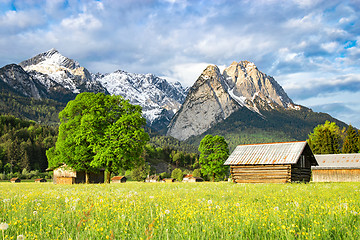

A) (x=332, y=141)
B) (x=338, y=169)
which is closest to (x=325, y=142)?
(x=332, y=141)

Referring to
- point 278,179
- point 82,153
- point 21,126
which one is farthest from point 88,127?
point 21,126

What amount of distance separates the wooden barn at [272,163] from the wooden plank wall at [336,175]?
656 inches

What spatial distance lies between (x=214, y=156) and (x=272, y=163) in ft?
91.8

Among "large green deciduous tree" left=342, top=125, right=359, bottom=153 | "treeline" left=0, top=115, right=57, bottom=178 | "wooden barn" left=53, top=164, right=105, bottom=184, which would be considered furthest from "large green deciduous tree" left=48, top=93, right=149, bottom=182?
"treeline" left=0, top=115, right=57, bottom=178

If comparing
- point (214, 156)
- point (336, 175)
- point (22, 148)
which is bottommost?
point (336, 175)

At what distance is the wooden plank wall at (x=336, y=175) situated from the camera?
51.2 metres

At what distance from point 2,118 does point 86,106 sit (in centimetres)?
18639

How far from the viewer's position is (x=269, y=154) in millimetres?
36781

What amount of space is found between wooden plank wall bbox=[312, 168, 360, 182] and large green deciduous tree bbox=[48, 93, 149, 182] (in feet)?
133

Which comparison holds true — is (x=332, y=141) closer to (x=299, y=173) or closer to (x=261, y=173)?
(x=299, y=173)

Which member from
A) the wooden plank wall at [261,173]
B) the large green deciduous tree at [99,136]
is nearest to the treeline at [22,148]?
the large green deciduous tree at [99,136]

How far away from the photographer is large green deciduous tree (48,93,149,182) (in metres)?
32.5

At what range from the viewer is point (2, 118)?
186 metres

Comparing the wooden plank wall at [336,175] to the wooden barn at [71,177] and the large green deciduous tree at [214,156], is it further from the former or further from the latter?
the wooden barn at [71,177]
